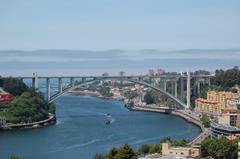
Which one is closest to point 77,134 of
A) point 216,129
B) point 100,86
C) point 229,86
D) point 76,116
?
point 216,129

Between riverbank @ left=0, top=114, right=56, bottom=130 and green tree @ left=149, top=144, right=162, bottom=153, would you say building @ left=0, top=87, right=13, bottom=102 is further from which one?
green tree @ left=149, top=144, right=162, bottom=153

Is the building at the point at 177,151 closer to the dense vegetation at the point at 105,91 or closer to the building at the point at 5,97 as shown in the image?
the building at the point at 5,97

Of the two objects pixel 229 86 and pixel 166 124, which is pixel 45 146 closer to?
pixel 166 124

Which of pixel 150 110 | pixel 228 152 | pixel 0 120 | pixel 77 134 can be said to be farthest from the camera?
pixel 150 110

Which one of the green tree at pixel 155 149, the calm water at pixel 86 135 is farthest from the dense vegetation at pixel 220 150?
the calm water at pixel 86 135

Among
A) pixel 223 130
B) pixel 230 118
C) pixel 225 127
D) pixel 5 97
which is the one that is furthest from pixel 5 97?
pixel 223 130
